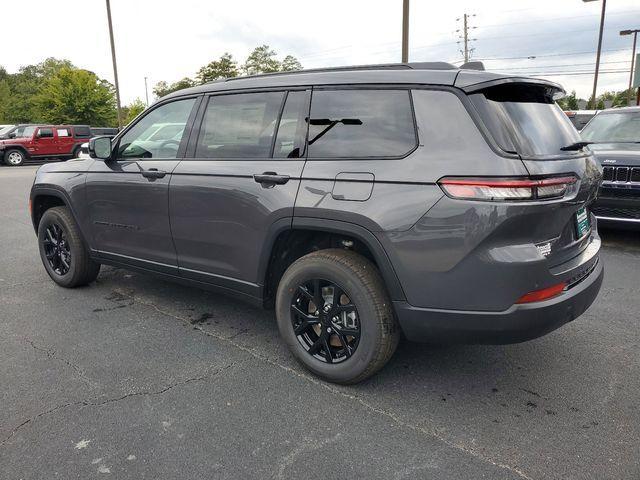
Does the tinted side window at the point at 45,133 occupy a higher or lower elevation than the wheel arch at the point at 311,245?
higher

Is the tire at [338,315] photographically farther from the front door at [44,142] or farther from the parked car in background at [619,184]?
the front door at [44,142]

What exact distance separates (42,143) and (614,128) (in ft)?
77.0

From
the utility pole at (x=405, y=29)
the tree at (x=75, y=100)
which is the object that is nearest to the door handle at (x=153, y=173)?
the utility pole at (x=405, y=29)

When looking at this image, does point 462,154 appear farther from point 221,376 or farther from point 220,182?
point 221,376

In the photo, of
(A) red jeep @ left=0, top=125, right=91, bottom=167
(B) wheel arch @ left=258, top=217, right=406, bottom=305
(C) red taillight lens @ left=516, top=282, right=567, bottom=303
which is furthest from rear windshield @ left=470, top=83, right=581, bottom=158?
(A) red jeep @ left=0, top=125, right=91, bottom=167

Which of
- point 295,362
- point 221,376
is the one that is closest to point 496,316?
point 295,362

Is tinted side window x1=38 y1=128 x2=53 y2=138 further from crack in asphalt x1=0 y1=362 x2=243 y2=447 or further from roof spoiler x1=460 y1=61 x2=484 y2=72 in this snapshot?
roof spoiler x1=460 y1=61 x2=484 y2=72

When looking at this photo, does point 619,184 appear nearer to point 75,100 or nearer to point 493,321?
point 493,321

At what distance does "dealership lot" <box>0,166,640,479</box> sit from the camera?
2.26 meters

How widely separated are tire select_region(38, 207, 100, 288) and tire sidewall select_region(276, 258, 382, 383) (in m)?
2.37

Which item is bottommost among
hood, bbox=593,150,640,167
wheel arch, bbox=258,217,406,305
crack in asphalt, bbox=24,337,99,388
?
crack in asphalt, bbox=24,337,99,388

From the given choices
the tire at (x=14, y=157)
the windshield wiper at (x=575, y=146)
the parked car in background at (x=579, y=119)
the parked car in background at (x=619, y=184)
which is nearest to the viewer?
the windshield wiper at (x=575, y=146)

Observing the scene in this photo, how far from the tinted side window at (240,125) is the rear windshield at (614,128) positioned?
542cm

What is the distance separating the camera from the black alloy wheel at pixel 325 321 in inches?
112
